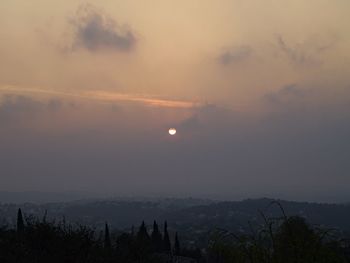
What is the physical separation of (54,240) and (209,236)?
23.9 metres

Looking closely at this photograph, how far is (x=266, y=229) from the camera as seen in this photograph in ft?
41.3

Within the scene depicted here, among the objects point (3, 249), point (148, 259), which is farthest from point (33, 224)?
point (148, 259)

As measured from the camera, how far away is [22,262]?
28.0 meters

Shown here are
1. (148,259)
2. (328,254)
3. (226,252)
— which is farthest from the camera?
(148,259)

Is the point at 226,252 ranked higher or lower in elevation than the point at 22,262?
higher

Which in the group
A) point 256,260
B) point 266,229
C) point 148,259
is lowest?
point 148,259

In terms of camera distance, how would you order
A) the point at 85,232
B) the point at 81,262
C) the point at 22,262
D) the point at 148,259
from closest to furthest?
the point at 22,262, the point at 81,262, the point at 85,232, the point at 148,259

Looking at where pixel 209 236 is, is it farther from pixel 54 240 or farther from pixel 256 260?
pixel 54 240

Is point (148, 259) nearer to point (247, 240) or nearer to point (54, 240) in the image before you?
point (54, 240)

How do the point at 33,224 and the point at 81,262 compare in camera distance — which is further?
the point at 33,224

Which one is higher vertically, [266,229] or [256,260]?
[266,229]

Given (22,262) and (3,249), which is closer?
(22,262)

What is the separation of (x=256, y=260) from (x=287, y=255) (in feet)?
2.61

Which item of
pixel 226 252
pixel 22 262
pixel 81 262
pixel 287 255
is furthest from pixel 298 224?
pixel 81 262
